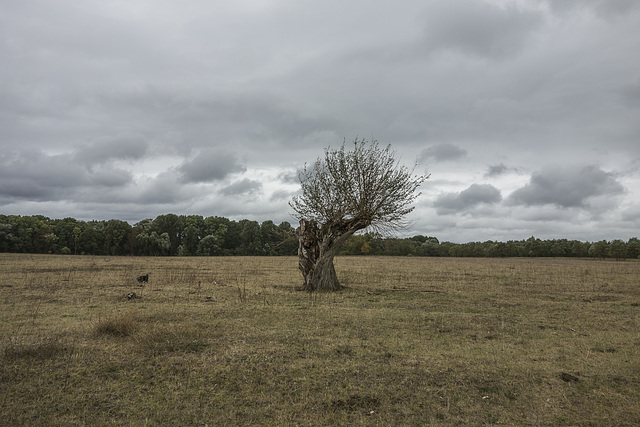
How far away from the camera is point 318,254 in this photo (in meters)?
22.6

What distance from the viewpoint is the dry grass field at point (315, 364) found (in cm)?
625

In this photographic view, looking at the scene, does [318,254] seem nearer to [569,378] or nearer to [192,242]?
[569,378]

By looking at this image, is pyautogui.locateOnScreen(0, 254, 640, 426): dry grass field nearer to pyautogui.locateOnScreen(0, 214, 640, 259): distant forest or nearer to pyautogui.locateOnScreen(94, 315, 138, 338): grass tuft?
pyautogui.locateOnScreen(94, 315, 138, 338): grass tuft

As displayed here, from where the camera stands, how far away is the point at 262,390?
7039 millimetres

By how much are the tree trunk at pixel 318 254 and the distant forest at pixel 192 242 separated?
45.1 m

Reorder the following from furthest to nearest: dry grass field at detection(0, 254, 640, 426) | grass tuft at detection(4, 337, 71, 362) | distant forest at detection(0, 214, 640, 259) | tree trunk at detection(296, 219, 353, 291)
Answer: distant forest at detection(0, 214, 640, 259), tree trunk at detection(296, 219, 353, 291), grass tuft at detection(4, 337, 71, 362), dry grass field at detection(0, 254, 640, 426)

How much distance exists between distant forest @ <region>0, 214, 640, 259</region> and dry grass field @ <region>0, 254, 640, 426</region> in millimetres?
54474

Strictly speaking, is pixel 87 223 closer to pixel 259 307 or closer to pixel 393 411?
pixel 259 307

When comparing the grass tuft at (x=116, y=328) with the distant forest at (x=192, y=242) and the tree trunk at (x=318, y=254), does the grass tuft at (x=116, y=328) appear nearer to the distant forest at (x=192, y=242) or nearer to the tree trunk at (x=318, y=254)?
the tree trunk at (x=318, y=254)

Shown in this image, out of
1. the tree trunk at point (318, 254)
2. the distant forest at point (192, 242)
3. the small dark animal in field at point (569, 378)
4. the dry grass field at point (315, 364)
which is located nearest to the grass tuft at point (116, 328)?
the dry grass field at point (315, 364)

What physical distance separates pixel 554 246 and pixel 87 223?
112798mm

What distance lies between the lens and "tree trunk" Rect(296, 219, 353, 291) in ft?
70.9

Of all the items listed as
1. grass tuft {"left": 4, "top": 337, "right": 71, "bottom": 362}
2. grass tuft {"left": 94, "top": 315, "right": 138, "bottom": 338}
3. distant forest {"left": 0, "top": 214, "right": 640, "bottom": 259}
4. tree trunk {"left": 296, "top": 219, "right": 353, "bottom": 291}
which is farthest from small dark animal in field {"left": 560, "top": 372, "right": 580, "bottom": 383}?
distant forest {"left": 0, "top": 214, "right": 640, "bottom": 259}

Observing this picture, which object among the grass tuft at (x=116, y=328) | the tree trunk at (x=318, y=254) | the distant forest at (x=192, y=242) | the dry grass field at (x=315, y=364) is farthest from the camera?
the distant forest at (x=192, y=242)
